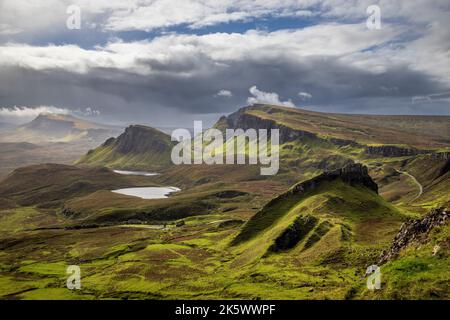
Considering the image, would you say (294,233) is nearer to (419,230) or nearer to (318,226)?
(318,226)

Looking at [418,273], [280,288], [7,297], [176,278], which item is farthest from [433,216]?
[7,297]

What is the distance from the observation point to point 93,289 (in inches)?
5566

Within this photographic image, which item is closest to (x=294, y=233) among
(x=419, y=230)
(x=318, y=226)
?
(x=318, y=226)

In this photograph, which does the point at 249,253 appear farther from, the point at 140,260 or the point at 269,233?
the point at 140,260

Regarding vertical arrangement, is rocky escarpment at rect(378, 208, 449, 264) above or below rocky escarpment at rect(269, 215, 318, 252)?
above

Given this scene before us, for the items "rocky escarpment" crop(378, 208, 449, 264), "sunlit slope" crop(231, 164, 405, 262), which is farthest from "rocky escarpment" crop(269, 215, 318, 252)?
"rocky escarpment" crop(378, 208, 449, 264)

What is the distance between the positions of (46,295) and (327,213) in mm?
110383

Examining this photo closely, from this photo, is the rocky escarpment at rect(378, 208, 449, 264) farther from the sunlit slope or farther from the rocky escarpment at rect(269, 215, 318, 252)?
the rocky escarpment at rect(269, 215, 318, 252)

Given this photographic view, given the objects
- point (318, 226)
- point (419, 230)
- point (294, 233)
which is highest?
point (419, 230)

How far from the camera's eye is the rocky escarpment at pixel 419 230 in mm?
93219

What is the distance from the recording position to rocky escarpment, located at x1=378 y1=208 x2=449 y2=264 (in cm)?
9322

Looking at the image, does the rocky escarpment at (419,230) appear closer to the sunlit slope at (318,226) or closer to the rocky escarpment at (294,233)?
the sunlit slope at (318,226)

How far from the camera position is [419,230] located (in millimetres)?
98125
